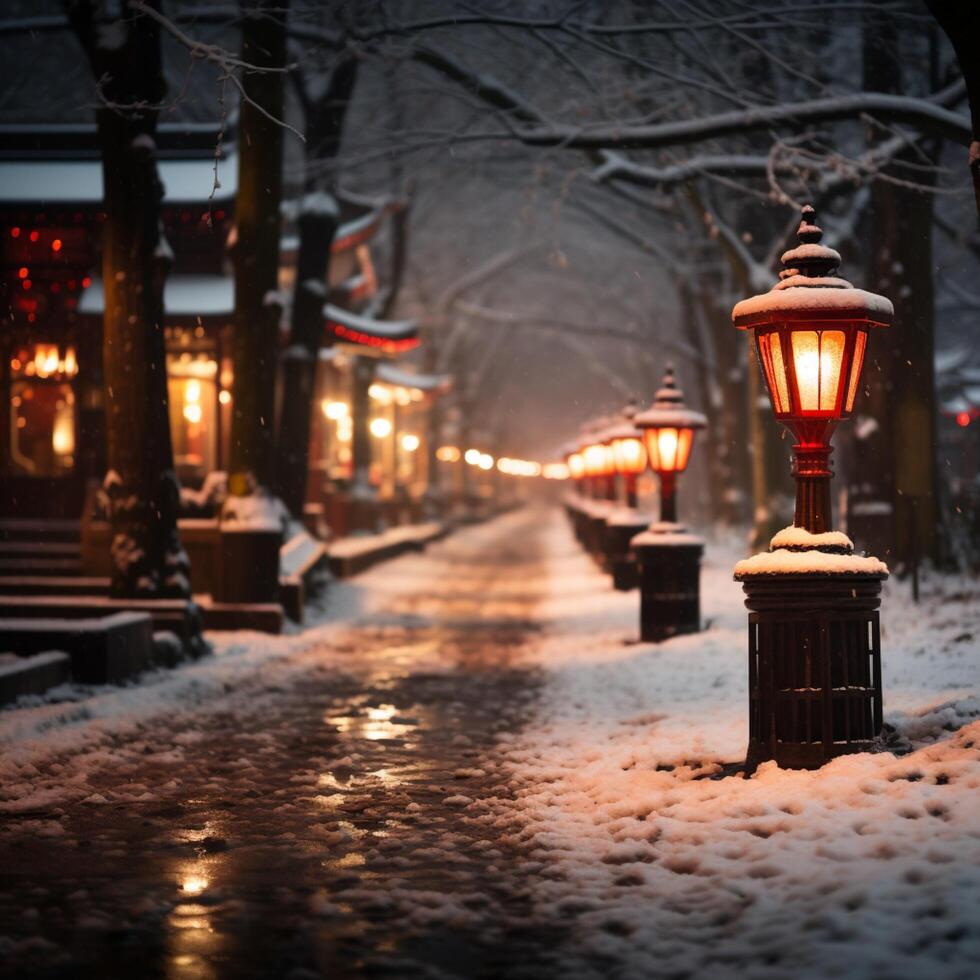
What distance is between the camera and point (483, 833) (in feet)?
25.7

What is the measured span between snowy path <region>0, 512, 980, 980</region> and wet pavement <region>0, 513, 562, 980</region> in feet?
0.07

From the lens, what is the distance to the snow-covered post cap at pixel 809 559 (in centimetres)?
848

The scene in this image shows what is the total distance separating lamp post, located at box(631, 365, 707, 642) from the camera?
16.8 metres

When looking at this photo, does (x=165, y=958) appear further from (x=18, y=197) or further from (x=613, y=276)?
(x=613, y=276)

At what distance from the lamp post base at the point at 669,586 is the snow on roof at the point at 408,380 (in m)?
28.9

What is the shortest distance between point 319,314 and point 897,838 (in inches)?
731

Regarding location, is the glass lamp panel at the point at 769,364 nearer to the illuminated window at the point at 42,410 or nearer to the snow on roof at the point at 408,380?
the illuminated window at the point at 42,410

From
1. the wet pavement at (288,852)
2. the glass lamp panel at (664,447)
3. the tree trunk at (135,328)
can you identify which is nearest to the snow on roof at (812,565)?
the wet pavement at (288,852)

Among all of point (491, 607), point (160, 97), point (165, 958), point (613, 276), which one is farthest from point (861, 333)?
point (613, 276)

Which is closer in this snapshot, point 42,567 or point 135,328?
point 135,328

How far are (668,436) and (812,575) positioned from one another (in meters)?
8.80

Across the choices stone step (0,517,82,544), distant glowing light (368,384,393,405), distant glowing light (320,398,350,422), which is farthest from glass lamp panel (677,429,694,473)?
distant glowing light (368,384,393,405)

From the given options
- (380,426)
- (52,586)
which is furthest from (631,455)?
(380,426)

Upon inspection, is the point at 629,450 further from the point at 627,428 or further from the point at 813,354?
the point at 813,354
